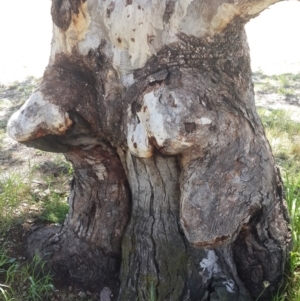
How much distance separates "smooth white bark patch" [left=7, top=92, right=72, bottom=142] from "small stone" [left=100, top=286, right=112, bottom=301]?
936mm

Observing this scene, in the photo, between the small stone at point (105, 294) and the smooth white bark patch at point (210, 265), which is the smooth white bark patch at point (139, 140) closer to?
the smooth white bark patch at point (210, 265)

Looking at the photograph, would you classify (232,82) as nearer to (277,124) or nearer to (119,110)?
(119,110)

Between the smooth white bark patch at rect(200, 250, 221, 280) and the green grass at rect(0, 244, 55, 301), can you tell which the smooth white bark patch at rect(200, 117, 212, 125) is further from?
the green grass at rect(0, 244, 55, 301)

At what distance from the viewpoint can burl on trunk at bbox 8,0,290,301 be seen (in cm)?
216

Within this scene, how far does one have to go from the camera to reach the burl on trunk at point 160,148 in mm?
2156

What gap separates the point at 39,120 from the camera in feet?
7.77

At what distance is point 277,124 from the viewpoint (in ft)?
16.2

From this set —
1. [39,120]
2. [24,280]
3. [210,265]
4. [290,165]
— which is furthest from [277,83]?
[39,120]

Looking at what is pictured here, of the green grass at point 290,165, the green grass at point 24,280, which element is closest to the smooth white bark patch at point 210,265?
the green grass at point 290,165

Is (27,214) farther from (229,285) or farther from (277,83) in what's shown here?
(277,83)

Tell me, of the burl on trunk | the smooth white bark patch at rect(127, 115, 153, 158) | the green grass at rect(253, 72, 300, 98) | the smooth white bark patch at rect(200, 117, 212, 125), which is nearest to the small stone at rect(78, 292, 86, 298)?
the burl on trunk

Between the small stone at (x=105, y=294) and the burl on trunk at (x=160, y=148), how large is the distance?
0.09ft

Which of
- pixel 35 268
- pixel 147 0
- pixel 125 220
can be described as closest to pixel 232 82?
pixel 147 0

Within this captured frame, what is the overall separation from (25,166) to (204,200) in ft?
7.66
